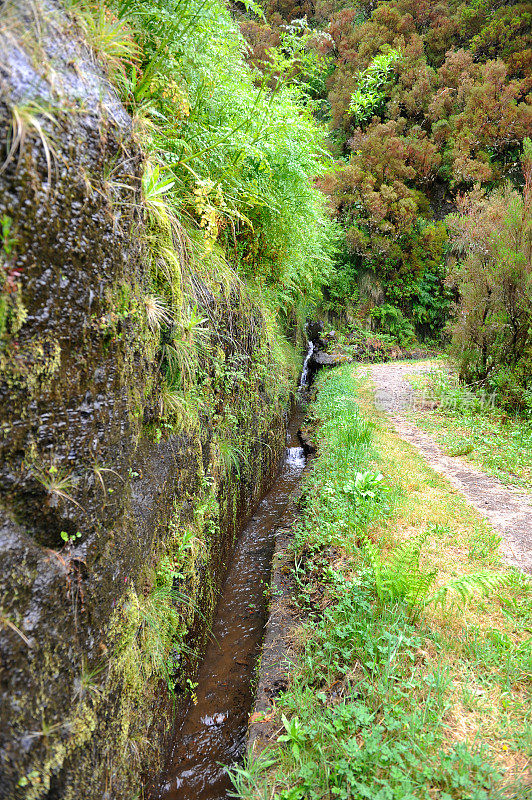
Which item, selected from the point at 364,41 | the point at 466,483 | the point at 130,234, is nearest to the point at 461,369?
the point at 466,483

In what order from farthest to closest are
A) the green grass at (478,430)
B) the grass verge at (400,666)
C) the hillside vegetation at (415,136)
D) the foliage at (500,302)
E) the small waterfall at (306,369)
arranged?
the hillside vegetation at (415,136) → the small waterfall at (306,369) → the foliage at (500,302) → the green grass at (478,430) → the grass verge at (400,666)

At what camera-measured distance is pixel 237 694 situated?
2.72 meters

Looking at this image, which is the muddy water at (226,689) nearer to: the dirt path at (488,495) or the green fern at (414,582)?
the green fern at (414,582)

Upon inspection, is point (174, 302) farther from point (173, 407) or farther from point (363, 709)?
Answer: point (363, 709)

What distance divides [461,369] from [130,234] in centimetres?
741

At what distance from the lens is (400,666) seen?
211 centimetres

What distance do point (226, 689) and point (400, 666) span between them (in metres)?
1.35

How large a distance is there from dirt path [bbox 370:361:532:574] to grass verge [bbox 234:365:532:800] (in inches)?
7.6

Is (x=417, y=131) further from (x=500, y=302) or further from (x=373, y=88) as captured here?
(x=500, y=302)

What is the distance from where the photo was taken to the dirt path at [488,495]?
3225mm

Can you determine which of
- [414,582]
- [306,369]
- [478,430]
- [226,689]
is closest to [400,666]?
[414,582]

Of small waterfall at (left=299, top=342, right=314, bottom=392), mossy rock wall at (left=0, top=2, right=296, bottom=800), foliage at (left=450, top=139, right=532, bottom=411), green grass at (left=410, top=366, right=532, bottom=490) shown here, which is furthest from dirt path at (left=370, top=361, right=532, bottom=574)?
small waterfall at (left=299, top=342, right=314, bottom=392)

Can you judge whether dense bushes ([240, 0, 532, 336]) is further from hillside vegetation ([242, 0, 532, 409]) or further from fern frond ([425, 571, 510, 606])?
fern frond ([425, 571, 510, 606])

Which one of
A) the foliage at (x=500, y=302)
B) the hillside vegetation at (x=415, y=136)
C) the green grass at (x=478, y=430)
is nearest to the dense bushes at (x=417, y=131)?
the hillside vegetation at (x=415, y=136)
